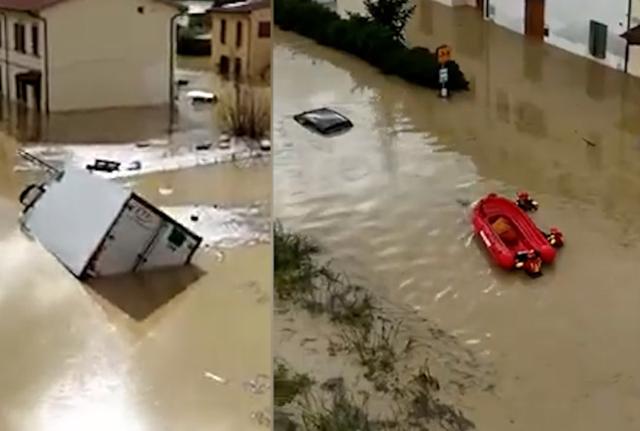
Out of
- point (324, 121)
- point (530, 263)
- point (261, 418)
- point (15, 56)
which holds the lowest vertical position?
point (261, 418)

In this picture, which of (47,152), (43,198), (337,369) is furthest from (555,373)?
(47,152)

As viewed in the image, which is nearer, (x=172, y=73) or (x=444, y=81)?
(x=172, y=73)

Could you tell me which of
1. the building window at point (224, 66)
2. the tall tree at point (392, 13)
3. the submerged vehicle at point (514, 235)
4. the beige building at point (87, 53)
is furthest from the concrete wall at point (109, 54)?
the submerged vehicle at point (514, 235)

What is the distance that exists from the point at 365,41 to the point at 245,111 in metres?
0.43

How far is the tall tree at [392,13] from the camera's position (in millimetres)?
2877

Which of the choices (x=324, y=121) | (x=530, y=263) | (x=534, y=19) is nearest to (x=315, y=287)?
(x=530, y=263)

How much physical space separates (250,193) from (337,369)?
626mm

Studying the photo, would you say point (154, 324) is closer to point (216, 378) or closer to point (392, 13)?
point (216, 378)

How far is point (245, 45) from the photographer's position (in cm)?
253

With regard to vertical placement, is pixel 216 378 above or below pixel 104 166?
below

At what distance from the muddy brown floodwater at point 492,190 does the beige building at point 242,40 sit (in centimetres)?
9

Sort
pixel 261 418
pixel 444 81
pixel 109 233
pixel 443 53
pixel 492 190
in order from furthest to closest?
pixel 443 53 → pixel 444 81 → pixel 492 190 → pixel 109 233 → pixel 261 418

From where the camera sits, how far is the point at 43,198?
229 cm

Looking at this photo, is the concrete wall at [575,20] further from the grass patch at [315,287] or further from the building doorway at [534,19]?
the grass patch at [315,287]
